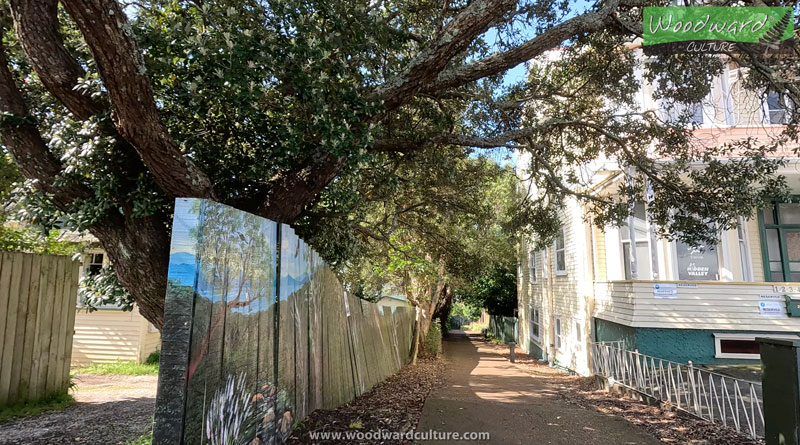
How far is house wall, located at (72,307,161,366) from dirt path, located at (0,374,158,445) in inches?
163

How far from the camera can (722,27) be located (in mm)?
6285

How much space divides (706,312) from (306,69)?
9067 millimetres

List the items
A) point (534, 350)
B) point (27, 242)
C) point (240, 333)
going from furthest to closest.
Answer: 1. point (534, 350)
2. point (27, 242)
3. point (240, 333)

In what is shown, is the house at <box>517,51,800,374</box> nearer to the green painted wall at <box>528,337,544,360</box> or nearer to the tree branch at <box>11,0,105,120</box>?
the green painted wall at <box>528,337,544,360</box>

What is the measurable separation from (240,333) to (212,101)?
2337 millimetres

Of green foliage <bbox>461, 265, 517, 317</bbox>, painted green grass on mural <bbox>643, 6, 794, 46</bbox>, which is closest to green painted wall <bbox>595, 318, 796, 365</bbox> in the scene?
painted green grass on mural <bbox>643, 6, 794, 46</bbox>

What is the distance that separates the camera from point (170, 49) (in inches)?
168

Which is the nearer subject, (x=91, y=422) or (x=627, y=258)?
(x=91, y=422)

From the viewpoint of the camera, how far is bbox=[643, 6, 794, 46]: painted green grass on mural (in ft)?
20.1

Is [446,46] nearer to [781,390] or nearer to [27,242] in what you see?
[781,390]

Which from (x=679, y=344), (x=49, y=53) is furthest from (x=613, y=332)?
(x=49, y=53)

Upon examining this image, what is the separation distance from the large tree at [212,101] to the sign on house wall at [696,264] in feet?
12.8

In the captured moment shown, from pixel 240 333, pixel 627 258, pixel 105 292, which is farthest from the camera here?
pixel 627 258

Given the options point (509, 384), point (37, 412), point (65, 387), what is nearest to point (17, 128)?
point (37, 412)
